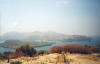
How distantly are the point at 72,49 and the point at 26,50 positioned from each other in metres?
1.66

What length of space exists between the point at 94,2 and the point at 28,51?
3.00 metres

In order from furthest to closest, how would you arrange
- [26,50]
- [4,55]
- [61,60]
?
[26,50]
[4,55]
[61,60]

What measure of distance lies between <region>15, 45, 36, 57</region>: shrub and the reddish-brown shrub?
0.68m

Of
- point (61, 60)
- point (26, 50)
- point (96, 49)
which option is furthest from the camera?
point (96, 49)

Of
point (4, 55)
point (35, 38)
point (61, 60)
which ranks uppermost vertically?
point (35, 38)

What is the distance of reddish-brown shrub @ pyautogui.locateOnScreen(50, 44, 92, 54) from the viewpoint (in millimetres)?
4395

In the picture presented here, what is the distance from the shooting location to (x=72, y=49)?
454cm

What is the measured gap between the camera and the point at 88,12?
4.61 metres

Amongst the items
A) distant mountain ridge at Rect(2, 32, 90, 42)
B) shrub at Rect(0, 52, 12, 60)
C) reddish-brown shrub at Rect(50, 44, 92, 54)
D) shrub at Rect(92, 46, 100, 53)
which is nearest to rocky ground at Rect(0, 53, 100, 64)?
shrub at Rect(0, 52, 12, 60)

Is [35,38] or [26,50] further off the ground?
[35,38]

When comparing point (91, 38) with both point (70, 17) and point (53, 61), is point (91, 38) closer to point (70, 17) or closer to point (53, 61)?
point (70, 17)

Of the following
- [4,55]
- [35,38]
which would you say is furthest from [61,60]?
[4,55]

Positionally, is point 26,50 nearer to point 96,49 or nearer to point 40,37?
point 40,37

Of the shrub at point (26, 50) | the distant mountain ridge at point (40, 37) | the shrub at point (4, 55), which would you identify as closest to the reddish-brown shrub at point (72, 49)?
the distant mountain ridge at point (40, 37)
